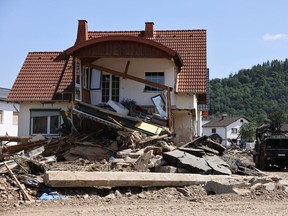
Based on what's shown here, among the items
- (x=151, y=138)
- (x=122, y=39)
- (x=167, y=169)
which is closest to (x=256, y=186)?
(x=167, y=169)

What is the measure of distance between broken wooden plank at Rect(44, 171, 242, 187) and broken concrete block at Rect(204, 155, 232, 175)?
111cm

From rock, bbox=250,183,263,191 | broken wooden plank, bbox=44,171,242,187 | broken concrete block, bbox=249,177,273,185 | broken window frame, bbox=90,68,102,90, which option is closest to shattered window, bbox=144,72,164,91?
broken window frame, bbox=90,68,102,90

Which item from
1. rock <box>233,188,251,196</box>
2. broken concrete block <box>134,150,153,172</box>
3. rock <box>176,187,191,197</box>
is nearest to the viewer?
rock <box>176,187,191,197</box>

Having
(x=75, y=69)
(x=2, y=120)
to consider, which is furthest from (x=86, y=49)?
(x=2, y=120)

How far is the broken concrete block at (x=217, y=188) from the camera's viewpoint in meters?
12.8

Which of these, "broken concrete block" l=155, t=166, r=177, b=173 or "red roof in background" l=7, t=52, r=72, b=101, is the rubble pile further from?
"red roof in background" l=7, t=52, r=72, b=101

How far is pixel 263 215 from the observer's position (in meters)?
10.2

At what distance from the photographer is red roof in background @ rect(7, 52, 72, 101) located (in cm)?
2517

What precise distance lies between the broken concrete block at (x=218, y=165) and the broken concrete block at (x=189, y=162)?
221mm

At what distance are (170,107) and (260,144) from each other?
715cm

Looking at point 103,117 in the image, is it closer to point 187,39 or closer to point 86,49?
point 86,49

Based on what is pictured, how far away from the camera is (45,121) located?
25484 millimetres

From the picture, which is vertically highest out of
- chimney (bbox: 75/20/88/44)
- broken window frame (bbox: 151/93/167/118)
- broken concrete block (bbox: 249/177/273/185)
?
chimney (bbox: 75/20/88/44)

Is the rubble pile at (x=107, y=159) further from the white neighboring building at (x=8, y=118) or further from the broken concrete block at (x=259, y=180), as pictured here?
the white neighboring building at (x=8, y=118)
